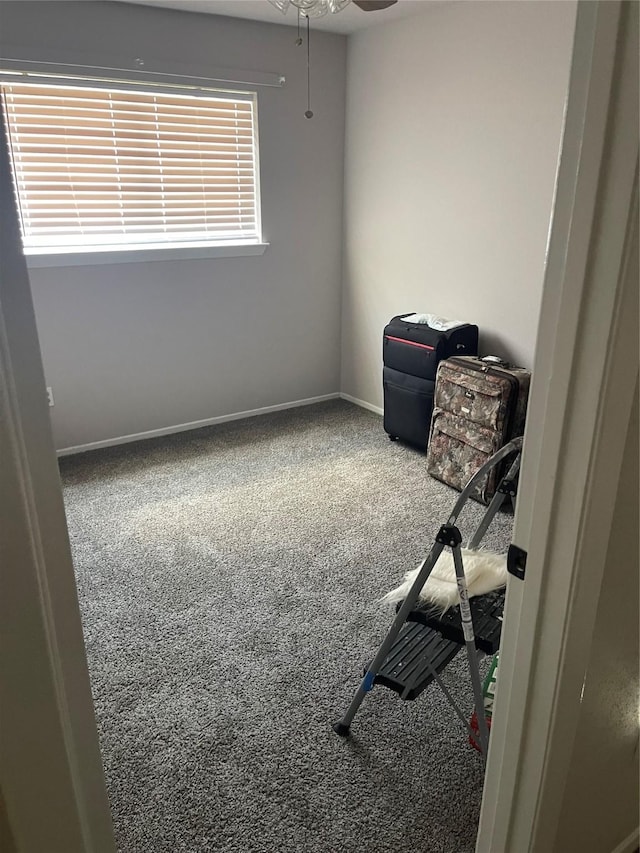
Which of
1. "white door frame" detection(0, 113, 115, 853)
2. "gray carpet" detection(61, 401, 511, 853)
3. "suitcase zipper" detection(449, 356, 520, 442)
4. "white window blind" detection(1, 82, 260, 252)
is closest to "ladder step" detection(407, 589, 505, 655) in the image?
"gray carpet" detection(61, 401, 511, 853)

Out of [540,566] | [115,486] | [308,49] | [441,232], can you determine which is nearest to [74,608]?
[540,566]

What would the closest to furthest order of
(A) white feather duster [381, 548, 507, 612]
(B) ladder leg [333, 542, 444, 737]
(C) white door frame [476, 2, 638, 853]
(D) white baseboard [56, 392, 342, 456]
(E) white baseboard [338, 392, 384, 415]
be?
(C) white door frame [476, 2, 638, 853] → (B) ladder leg [333, 542, 444, 737] → (A) white feather duster [381, 548, 507, 612] → (D) white baseboard [56, 392, 342, 456] → (E) white baseboard [338, 392, 384, 415]

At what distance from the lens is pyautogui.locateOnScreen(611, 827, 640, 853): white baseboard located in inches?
58.5

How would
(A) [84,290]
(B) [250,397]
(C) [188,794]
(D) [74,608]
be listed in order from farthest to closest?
(B) [250,397] → (A) [84,290] → (C) [188,794] → (D) [74,608]

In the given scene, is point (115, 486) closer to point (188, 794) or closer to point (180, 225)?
point (180, 225)

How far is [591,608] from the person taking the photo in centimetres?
106

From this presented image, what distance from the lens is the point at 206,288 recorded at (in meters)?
3.93

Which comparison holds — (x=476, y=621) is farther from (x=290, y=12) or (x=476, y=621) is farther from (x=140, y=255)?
(x=290, y=12)

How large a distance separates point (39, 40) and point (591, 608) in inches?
137

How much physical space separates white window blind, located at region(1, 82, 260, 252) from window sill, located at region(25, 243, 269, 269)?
7 cm

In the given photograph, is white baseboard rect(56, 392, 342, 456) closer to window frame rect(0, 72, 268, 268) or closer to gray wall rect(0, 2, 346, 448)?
→ gray wall rect(0, 2, 346, 448)

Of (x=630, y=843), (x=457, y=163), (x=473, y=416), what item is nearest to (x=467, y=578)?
(x=630, y=843)

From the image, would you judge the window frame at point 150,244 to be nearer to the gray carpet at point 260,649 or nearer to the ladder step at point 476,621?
the gray carpet at point 260,649

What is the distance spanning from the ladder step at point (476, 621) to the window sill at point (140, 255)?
267 cm
